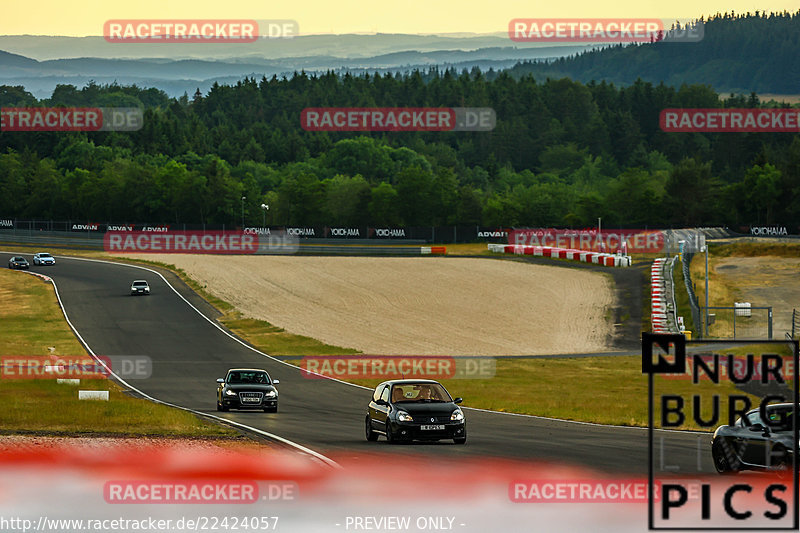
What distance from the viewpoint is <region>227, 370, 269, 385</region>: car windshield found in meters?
34.2

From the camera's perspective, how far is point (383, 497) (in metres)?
18.4

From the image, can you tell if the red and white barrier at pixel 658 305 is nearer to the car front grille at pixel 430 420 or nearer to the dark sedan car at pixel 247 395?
the dark sedan car at pixel 247 395

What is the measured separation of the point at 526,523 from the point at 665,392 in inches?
994

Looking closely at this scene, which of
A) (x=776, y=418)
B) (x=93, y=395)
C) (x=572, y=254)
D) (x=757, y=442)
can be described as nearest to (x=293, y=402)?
(x=93, y=395)

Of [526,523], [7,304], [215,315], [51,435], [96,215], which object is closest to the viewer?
[526,523]

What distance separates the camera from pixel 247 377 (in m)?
34.4

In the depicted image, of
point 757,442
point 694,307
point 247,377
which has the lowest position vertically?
point 247,377

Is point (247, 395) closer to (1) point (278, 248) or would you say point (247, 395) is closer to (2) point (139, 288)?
(2) point (139, 288)

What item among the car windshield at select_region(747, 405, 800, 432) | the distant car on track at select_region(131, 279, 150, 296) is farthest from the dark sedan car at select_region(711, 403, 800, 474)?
the distant car on track at select_region(131, 279, 150, 296)

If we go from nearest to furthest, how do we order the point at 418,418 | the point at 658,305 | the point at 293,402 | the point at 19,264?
the point at 418,418 → the point at 293,402 → the point at 658,305 → the point at 19,264

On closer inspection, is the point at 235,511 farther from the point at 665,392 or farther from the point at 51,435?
the point at 665,392

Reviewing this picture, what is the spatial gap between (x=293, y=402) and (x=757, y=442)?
21.5 m

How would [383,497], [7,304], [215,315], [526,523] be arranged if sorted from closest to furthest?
1. [526,523]
2. [383,497]
3. [215,315]
4. [7,304]

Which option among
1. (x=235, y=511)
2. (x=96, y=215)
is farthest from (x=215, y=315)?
(x=96, y=215)
